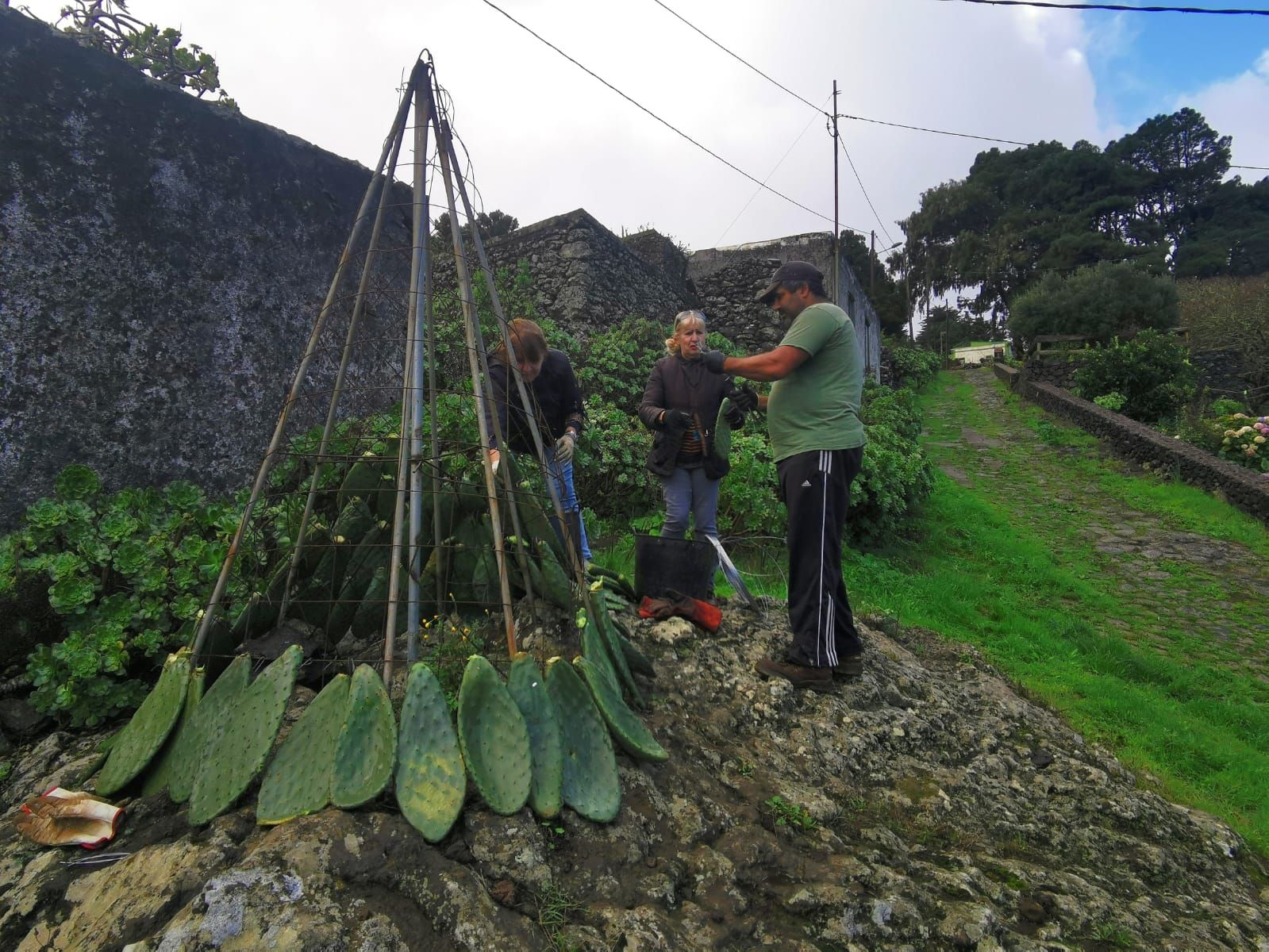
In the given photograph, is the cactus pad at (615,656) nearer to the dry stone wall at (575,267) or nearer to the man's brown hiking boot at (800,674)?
the man's brown hiking boot at (800,674)

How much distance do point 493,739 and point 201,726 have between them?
79 centimetres

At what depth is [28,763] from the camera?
2273mm

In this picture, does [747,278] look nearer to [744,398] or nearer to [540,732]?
[744,398]

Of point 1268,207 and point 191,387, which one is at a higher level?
point 1268,207

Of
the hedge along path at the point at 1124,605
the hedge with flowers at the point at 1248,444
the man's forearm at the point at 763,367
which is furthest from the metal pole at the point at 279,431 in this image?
the hedge with flowers at the point at 1248,444

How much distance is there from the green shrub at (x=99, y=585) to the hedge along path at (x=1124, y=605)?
4.30 meters

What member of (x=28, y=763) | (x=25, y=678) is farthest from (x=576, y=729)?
(x=25, y=678)

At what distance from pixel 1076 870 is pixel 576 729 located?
1719mm

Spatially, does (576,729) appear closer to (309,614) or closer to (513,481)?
(513,481)

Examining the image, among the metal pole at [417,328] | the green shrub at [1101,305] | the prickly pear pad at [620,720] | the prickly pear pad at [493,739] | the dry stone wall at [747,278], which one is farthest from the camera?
the green shrub at [1101,305]

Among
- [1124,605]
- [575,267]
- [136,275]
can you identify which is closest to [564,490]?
[136,275]

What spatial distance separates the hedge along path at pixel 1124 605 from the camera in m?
3.80

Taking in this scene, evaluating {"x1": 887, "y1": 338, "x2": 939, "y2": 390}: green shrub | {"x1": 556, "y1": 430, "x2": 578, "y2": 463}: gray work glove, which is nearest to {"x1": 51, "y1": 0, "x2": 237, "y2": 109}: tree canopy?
{"x1": 556, "y1": 430, "x2": 578, "y2": 463}: gray work glove

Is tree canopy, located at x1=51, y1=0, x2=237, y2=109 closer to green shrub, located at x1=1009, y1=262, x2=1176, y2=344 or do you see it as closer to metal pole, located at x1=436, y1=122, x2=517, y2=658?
metal pole, located at x1=436, y1=122, x2=517, y2=658
